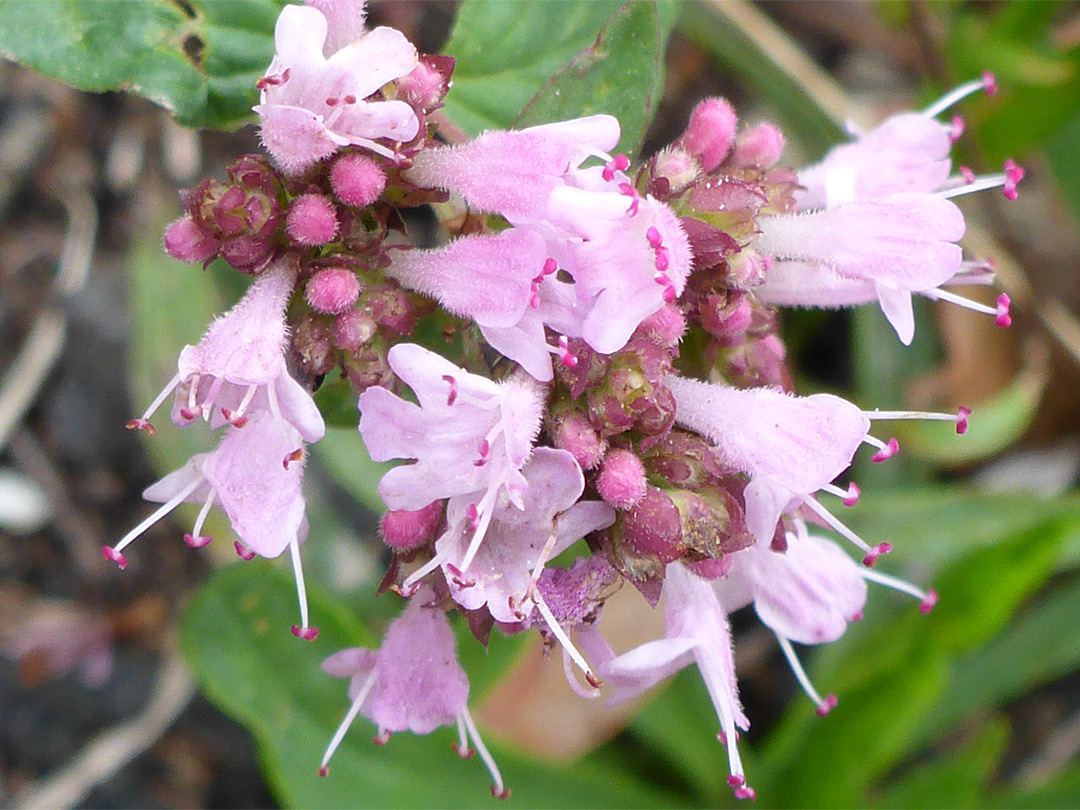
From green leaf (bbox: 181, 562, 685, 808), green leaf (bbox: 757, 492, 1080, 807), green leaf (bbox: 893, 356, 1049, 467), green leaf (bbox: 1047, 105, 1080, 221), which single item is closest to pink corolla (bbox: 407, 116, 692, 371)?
green leaf (bbox: 181, 562, 685, 808)

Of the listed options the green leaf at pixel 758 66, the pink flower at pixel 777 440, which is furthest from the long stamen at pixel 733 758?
the green leaf at pixel 758 66

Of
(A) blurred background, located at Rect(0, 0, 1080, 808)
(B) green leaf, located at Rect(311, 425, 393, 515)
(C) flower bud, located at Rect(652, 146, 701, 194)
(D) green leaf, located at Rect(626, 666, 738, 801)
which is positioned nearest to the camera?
(C) flower bud, located at Rect(652, 146, 701, 194)

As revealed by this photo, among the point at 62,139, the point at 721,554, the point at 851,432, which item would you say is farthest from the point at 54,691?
the point at 851,432

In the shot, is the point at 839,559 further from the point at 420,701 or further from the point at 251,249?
the point at 251,249

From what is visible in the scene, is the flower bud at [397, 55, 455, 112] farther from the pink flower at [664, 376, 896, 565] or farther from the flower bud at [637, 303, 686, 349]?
the pink flower at [664, 376, 896, 565]

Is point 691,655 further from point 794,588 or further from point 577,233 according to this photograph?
point 577,233

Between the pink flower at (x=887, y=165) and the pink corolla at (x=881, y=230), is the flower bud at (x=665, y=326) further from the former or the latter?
the pink flower at (x=887, y=165)
